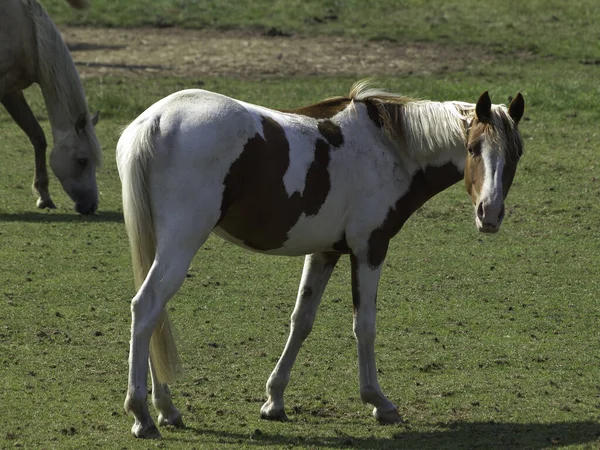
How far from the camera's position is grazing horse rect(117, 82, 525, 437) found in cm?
542

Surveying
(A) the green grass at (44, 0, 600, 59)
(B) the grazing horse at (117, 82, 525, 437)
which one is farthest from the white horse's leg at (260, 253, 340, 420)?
(A) the green grass at (44, 0, 600, 59)

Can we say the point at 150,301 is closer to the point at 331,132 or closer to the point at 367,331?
the point at 367,331

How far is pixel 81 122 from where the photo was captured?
35.0 feet

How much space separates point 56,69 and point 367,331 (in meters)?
5.81

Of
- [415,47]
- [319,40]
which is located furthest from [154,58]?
[415,47]

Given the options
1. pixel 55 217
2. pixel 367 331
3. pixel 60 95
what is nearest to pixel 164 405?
pixel 367 331

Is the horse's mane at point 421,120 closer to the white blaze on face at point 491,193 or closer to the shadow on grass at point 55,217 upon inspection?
the white blaze on face at point 491,193

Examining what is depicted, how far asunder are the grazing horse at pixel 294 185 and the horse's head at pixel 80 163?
16.3 feet

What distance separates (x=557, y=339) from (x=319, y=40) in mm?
13381

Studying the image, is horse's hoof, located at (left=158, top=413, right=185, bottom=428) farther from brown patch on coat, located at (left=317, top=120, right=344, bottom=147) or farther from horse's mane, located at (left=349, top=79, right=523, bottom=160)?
horse's mane, located at (left=349, top=79, right=523, bottom=160)

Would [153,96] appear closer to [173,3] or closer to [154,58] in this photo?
[154,58]

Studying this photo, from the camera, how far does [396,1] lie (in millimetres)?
22953

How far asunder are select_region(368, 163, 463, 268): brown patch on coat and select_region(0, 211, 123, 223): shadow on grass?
5.07 m

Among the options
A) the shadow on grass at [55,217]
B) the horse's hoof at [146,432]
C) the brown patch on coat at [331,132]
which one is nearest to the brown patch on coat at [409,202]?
the brown patch on coat at [331,132]
